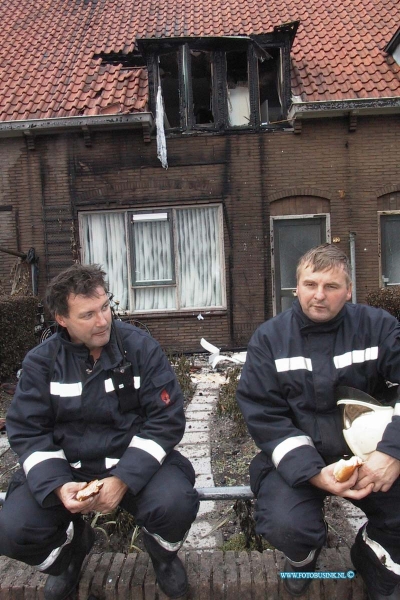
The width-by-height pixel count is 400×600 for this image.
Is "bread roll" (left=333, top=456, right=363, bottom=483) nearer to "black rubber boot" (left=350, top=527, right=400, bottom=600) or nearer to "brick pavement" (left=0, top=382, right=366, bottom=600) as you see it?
"black rubber boot" (left=350, top=527, right=400, bottom=600)

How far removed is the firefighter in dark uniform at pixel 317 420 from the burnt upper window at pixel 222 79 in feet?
24.3

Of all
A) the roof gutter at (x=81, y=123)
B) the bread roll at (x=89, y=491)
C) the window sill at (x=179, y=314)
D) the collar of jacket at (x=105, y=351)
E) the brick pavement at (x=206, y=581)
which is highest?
the roof gutter at (x=81, y=123)

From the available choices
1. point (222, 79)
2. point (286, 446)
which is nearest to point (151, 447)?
point (286, 446)

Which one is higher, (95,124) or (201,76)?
(201,76)

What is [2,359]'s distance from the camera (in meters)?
6.48

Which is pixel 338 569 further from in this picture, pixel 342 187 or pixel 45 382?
pixel 342 187

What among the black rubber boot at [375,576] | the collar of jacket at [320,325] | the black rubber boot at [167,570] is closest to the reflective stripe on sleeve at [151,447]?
the black rubber boot at [167,570]

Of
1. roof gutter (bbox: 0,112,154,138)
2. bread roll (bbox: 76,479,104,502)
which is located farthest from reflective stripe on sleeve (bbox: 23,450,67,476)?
roof gutter (bbox: 0,112,154,138)

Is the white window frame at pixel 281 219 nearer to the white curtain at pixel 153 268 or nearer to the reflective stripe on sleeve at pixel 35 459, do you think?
the white curtain at pixel 153 268

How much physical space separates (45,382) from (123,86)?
27.6ft

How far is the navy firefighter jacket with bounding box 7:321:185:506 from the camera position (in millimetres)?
2189

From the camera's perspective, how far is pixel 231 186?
898 cm

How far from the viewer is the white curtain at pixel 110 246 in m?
9.31

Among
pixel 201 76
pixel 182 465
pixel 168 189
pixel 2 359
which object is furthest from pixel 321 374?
pixel 201 76
